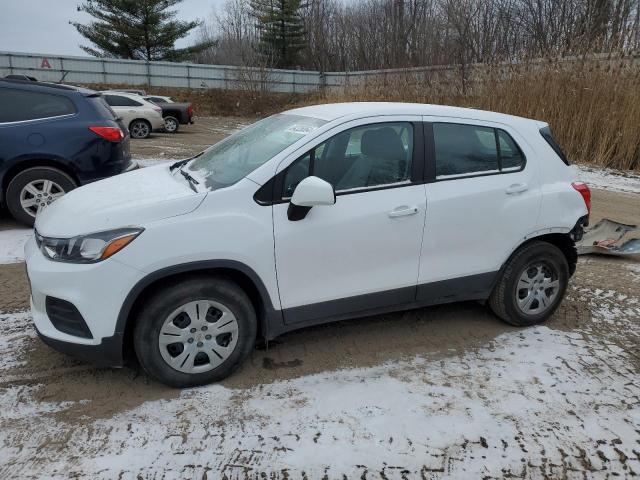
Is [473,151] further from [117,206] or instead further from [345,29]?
[345,29]

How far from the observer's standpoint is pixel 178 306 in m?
2.98

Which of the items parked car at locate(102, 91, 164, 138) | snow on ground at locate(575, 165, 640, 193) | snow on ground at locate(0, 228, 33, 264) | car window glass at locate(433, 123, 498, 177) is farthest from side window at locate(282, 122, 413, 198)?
parked car at locate(102, 91, 164, 138)

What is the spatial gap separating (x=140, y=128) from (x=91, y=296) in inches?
643

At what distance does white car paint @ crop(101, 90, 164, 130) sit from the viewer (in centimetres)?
1739

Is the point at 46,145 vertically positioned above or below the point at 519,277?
above

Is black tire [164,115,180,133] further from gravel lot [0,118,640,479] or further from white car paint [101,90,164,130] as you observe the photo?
gravel lot [0,118,640,479]

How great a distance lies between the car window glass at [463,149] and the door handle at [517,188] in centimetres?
18

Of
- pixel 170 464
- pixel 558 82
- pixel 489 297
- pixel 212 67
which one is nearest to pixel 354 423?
pixel 170 464

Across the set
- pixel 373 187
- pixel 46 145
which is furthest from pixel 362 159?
pixel 46 145

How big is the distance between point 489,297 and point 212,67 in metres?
37.9

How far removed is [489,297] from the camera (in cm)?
404

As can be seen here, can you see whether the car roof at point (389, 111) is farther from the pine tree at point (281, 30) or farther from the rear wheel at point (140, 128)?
the pine tree at point (281, 30)

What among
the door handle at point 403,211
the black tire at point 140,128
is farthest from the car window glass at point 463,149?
the black tire at point 140,128

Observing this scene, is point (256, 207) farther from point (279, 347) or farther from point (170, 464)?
point (170, 464)
